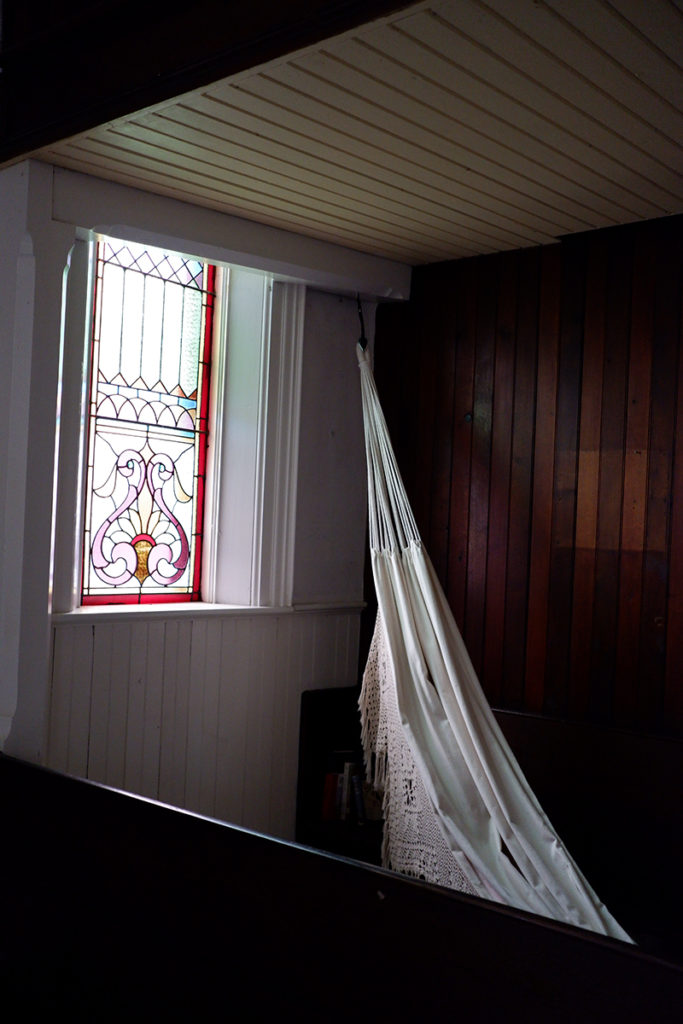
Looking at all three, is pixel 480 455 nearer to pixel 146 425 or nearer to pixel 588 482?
pixel 588 482

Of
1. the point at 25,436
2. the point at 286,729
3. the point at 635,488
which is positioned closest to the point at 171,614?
the point at 286,729

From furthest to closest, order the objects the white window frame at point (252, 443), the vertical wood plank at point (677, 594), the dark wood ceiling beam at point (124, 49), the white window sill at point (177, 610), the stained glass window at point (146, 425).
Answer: the white window frame at point (252, 443), the stained glass window at point (146, 425), the white window sill at point (177, 610), the vertical wood plank at point (677, 594), the dark wood ceiling beam at point (124, 49)

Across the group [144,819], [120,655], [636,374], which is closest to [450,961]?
[144,819]

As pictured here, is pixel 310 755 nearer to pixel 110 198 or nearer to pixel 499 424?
pixel 499 424

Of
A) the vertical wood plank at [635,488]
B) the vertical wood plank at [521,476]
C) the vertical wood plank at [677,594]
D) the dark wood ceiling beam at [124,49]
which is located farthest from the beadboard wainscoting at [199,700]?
the dark wood ceiling beam at [124,49]

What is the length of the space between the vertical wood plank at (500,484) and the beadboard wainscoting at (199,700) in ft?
1.96

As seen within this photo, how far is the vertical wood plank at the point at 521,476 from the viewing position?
3.31 m

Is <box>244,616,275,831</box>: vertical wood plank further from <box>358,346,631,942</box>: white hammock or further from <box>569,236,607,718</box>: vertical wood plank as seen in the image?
<box>569,236,607,718</box>: vertical wood plank

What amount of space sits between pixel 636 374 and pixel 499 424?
0.51 meters

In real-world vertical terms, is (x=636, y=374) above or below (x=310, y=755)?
above

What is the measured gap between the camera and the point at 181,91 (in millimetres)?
2197

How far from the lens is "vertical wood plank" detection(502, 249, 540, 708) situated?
10.8 ft

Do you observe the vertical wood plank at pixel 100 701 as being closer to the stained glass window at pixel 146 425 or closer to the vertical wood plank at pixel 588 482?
the stained glass window at pixel 146 425

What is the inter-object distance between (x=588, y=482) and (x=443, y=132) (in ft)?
3.87
